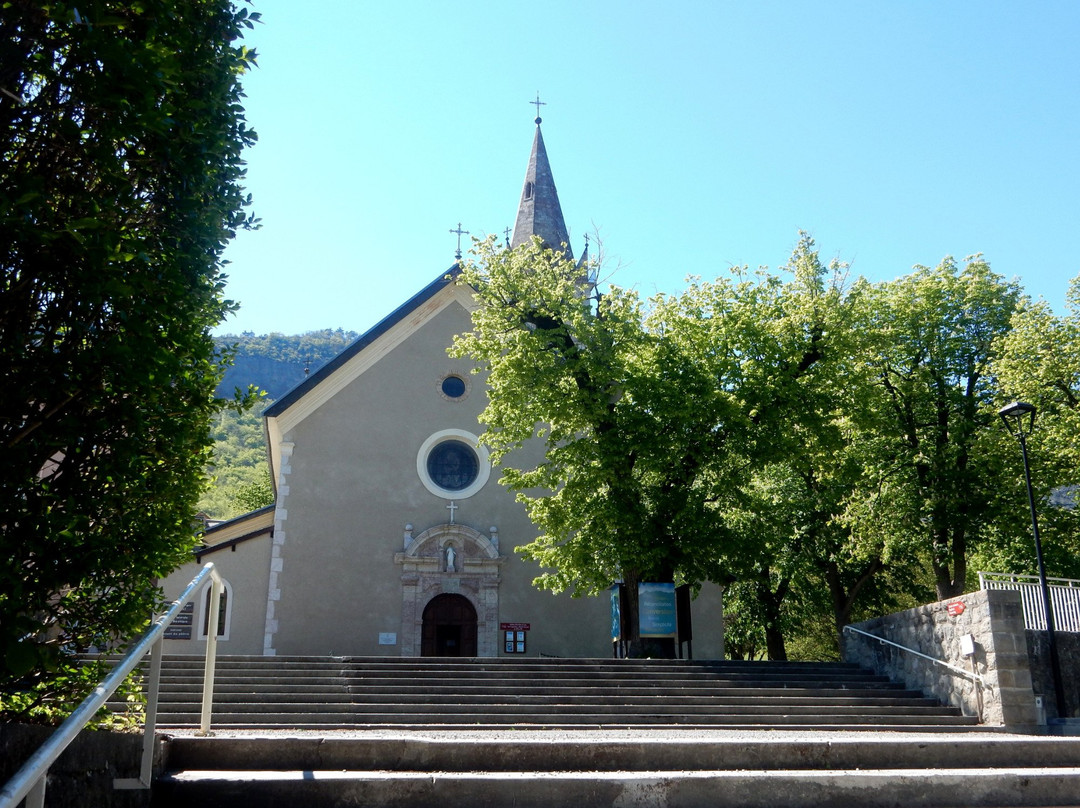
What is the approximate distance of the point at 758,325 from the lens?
21.0m

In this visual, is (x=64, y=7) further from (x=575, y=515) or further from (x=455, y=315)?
(x=455, y=315)

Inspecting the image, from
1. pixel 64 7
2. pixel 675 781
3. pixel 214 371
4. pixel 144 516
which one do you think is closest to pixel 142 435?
pixel 144 516

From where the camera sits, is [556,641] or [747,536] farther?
[556,641]

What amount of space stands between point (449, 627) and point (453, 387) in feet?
19.4

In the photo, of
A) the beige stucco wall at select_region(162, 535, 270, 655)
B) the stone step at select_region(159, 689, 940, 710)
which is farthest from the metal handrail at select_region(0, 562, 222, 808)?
the beige stucco wall at select_region(162, 535, 270, 655)

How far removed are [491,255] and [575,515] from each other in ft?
19.7

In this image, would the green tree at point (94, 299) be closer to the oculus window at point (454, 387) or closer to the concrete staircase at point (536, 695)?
the concrete staircase at point (536, 695)

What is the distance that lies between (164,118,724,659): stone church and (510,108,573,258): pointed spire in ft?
32.0

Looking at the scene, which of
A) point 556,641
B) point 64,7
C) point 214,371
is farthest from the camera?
point 556,641

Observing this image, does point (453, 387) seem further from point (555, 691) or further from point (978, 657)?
point (978, 657)

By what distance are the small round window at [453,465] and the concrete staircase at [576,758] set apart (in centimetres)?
1022

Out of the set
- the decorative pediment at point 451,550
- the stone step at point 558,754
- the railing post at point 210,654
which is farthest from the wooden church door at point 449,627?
the stone step at point 558,754

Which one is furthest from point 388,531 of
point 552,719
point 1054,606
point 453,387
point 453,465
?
point 1054,606

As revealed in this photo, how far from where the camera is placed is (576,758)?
7.17 metres
